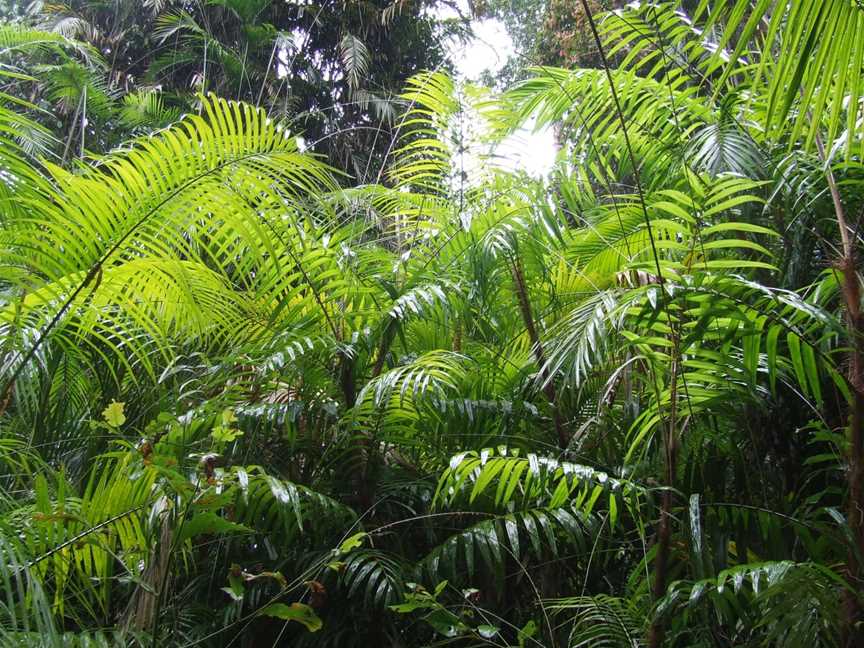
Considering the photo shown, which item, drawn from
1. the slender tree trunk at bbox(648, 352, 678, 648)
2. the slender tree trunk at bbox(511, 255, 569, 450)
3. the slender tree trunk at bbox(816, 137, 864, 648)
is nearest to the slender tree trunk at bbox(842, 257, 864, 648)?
the slender tree trunk at bbox(816, 137, 864, 648)

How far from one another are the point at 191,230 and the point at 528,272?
0.98m

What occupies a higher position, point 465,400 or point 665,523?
point 465,400

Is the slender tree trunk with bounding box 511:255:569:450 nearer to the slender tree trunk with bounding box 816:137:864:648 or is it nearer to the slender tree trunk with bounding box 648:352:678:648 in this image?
the slender tree trunk with bounding box 648:352:678:648

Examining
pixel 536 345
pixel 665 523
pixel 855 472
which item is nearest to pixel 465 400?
pixel 536 345

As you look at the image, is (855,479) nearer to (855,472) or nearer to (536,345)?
(855,472)

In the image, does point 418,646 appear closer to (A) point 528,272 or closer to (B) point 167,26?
(A) point 528,272

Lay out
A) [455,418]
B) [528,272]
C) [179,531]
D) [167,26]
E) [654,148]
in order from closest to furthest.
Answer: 1. [179,531]
2. [455,418]
3. [654,148]
4. [528,272]
5. [167,26]

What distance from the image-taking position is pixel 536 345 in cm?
200

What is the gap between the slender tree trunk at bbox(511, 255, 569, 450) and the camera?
2049 mm

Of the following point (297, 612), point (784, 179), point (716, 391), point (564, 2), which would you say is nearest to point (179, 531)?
point (297, 612)

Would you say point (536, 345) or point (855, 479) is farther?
point (536, 345)

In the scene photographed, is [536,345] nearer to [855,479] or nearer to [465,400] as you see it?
[465,400]

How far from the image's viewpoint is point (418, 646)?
72.9 inches

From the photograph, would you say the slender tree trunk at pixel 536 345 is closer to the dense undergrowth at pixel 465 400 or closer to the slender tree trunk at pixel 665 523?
the dense undergrowth at pixel 465 400
